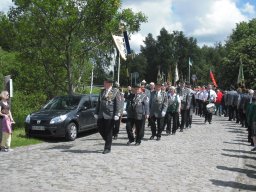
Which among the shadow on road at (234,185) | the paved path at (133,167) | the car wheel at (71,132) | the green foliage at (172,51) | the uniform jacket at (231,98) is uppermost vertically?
the green foliage at (172,51)

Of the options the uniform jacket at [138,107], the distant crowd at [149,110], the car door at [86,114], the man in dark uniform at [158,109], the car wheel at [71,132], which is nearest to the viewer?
the distant crowd at [149,110]

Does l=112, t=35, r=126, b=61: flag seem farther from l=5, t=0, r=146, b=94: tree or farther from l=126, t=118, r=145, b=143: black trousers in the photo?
l=126, t=118, r=145, b=143: black trousers

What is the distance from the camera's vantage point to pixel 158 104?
14.4 metres

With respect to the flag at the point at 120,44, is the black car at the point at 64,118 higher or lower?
lower

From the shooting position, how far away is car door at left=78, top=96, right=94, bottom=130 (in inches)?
621

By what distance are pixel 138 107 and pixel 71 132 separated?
120 inches

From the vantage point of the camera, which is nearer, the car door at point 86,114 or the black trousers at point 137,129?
the black trousers at point 137,129

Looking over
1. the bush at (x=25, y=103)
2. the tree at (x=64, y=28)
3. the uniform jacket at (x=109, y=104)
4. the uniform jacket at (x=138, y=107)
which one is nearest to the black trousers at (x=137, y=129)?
the uniform jacket at (x=138, y=107)

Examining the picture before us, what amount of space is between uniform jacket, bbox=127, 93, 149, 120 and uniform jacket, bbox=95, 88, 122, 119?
4.83ft

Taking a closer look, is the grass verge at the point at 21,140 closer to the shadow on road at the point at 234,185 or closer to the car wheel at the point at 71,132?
the car wheel at the point at 71,132

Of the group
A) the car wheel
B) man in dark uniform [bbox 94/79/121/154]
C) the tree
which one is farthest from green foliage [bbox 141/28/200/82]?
man in dark uniform [bbox 94/79/121/154]

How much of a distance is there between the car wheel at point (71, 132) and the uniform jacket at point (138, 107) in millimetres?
2577

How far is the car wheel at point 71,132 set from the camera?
48.8 ft

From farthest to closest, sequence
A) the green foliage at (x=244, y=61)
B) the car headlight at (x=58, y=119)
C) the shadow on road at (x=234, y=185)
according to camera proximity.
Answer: the green foliage at (x=244, y=61), the car headlight at (x=58, y=119), the shadow on road at (x=234, y=185)
